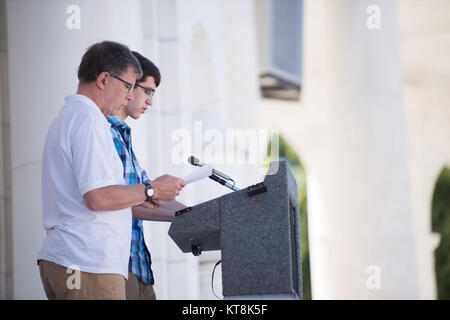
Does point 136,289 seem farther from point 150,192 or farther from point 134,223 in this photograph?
point 150,192

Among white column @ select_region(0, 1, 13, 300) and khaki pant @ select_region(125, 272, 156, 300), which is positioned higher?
white column @ select_region(0, 1, 13, 300)

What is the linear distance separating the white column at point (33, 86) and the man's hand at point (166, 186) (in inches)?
67.7

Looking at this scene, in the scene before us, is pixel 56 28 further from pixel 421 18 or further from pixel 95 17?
pixel 421 18

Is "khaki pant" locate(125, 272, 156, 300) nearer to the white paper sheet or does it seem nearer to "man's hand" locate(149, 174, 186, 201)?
"man's hand" locate(149, 174, 186, 201)

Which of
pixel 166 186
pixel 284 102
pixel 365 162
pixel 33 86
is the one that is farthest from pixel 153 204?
pixel 284 102

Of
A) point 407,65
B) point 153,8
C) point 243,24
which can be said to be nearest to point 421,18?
point 407,65

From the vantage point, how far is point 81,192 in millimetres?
2699

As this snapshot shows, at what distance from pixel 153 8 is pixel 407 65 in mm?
9764

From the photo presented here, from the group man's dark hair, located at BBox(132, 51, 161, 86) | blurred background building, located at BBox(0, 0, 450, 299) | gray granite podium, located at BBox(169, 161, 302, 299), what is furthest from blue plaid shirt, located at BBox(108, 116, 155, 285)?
blurred background building, located at BBox(0, 0, 450, 299)

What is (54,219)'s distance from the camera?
2775mm

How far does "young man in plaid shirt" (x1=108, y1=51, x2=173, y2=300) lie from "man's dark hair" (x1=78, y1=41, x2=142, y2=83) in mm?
331

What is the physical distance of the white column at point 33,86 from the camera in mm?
4387

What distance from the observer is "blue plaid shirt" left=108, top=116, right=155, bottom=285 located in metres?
3.18

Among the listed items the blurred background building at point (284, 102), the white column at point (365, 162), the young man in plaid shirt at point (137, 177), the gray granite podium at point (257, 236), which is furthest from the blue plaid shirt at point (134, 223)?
the white column at point (365, 162)
